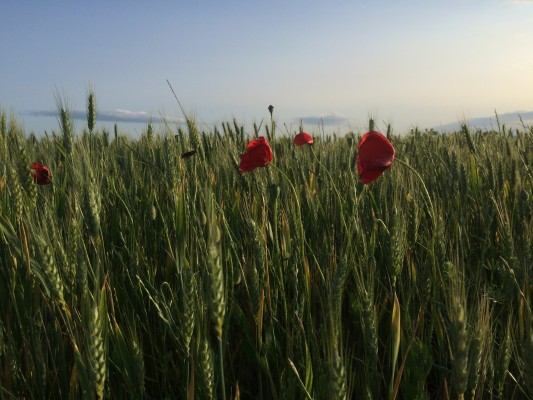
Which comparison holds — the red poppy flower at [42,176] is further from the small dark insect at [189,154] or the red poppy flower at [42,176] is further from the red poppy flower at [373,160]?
the red poppy flower at [373,160]

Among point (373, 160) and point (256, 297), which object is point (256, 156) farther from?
point (256, 297)

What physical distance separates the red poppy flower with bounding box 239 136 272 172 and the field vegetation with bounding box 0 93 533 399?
0.13 feet

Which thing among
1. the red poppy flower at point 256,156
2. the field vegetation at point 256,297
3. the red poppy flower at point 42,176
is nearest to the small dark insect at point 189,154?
the field vegetation at point 256,297

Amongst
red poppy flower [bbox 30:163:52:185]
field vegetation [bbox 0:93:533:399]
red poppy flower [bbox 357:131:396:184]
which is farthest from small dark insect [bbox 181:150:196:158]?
red poppy flower [bbox 357:131:396:184]

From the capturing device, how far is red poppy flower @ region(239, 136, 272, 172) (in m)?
1.49

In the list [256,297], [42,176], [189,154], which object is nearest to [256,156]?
[189,154]

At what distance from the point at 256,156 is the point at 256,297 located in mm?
557

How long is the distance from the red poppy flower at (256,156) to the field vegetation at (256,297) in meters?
0.04

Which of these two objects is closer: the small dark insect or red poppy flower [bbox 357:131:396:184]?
red poppy flower [bbox 357:131:396:184]

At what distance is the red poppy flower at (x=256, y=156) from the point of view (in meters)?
1.49

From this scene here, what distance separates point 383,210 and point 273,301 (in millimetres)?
561

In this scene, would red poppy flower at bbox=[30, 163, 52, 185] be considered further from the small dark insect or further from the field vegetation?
the small dark insect

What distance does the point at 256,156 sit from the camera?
4.99 ft

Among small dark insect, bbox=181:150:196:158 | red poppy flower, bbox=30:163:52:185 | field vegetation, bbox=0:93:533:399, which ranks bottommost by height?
field vegetation, bbox=0:93:533:399
